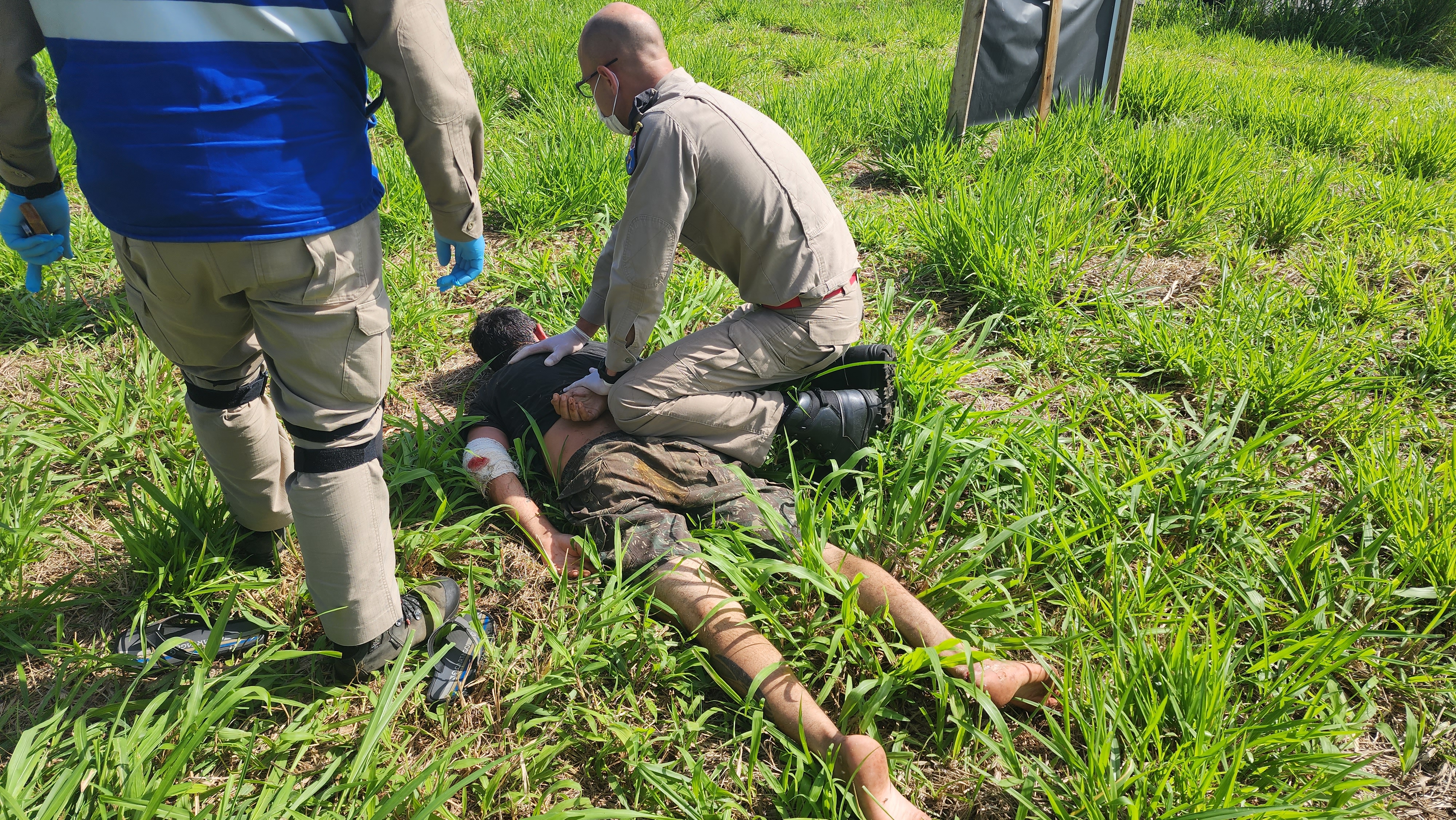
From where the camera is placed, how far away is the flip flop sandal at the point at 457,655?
1.70 m

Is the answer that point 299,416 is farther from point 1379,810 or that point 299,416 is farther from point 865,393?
point 1379,810

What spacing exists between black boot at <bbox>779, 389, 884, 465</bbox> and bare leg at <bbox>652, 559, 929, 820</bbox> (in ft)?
1.72

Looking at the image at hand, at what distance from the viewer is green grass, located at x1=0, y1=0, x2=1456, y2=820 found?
5.01 ft

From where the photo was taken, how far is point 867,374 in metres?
2.42

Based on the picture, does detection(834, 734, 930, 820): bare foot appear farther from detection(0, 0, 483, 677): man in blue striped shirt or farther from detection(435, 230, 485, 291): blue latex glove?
detection(435, 230, 485, 291): blue latex glove

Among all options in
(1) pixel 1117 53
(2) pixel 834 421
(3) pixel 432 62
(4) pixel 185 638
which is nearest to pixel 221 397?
(4) pixel 185 638

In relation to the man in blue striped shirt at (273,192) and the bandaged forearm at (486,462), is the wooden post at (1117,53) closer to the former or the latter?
the bandaged forearm at (486,462)

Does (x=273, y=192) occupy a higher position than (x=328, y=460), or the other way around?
(x=273, y=192)

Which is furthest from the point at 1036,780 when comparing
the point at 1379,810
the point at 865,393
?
the point at 865,393

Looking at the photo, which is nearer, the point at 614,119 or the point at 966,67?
the point at 614,119

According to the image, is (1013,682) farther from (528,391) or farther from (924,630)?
(528,391)

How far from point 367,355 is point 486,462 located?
79 centimetres

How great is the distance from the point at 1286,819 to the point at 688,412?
1.48m

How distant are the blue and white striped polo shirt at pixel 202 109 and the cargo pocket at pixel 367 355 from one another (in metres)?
0.17
